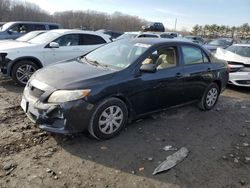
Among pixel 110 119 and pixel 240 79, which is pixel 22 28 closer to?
pixel 240 79

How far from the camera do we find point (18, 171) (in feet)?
10.8

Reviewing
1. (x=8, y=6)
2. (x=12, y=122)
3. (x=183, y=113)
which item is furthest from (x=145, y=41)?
(x=8, y=6)

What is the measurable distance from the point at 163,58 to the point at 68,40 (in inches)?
164

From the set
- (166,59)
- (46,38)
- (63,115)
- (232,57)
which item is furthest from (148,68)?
(232,57)

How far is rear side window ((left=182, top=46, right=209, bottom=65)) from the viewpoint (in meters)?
5.27

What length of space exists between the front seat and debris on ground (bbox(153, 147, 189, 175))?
153cm

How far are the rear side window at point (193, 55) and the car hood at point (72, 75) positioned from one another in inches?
68.9

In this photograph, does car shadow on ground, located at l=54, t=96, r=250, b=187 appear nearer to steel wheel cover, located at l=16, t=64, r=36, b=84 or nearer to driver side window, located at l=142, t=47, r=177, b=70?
driver side window, located at l=142, t=47, r=177, b=70

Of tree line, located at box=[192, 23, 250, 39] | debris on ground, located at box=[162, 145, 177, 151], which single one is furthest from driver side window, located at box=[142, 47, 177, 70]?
tree line, located at box=[192, 23, 250, 39]

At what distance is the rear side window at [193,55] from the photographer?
5.27 m

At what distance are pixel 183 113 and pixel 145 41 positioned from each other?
1800 mm

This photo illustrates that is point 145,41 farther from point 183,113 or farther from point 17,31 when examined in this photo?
point 17,31

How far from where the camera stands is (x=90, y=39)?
8.68 m

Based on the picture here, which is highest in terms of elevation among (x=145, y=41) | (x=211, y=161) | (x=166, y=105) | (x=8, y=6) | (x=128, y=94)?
(x=8, y=6)
